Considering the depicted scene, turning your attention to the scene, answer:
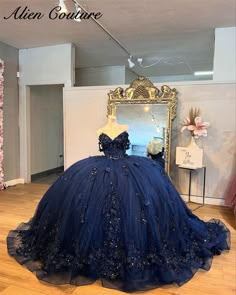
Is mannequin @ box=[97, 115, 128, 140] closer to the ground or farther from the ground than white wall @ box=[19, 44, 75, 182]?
closer to the ground

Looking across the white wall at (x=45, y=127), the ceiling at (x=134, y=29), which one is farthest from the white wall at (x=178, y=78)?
the white wall at (x=45, y=127)

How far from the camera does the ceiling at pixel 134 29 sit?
10.4 ft

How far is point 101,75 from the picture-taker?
257 inches

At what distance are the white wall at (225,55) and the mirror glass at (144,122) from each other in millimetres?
929

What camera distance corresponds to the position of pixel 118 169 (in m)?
2.26

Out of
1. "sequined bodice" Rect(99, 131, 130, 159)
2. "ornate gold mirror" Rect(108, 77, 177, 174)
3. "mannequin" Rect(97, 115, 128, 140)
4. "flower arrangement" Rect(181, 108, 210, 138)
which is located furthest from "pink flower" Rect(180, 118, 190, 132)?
"sequined bodice" Rect(99, 131, 130, 159)

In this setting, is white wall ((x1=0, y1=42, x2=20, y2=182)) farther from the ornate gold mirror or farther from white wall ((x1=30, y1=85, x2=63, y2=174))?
the ornate gold mirror

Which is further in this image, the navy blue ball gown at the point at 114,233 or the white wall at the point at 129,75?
the white wall at the point at 129,75

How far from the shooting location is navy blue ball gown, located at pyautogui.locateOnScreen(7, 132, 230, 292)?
6.40ft

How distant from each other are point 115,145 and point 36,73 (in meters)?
3.29

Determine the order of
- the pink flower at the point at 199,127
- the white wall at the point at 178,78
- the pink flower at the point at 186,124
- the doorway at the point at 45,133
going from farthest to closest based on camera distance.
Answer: the white wall at the point at 178,78 → the doorway at the point at 45,133 → the pink flower at the point at 186,124 → the pink flower at the point at 199,127

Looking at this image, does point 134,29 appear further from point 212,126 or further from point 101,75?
point 101,75

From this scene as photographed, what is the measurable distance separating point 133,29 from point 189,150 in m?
1.98

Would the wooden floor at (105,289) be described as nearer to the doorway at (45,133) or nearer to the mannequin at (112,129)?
the mannequin at (112,129)
